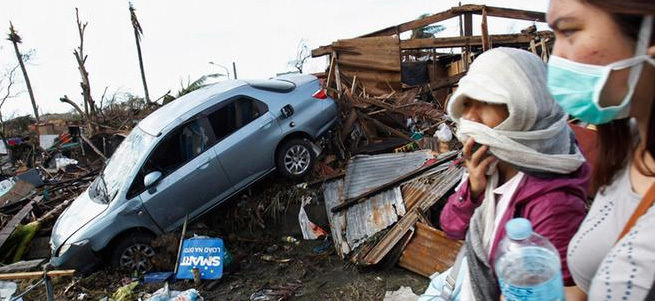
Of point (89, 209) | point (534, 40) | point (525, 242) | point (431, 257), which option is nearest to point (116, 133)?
point (89, 209)

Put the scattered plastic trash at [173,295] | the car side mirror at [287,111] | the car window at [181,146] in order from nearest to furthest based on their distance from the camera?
the scattered plastic trash at [173,295], the car window at [181,146], the car side mirror at [287,111]

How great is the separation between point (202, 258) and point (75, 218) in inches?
82.3

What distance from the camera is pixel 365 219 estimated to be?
5.21 m

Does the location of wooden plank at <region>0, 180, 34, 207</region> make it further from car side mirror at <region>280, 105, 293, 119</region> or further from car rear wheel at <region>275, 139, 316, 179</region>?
car side mirror at <region>280, 105, 293, 119</region>

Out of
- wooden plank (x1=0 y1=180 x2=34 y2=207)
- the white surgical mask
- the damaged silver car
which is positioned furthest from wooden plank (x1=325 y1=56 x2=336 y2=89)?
the white surgical mask

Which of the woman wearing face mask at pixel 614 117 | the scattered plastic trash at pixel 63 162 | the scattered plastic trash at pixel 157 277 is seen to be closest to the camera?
the woman wearing face mask at pixel 614 117

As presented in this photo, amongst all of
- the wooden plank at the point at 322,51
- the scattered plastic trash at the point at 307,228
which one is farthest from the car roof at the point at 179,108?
the wooden plank at the point at 322,51

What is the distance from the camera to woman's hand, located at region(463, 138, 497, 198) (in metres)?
1.50

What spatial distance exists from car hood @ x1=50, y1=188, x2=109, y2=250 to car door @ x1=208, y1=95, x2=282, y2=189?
1.82 m

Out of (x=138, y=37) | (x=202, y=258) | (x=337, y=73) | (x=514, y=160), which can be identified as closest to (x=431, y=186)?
(x=202, y=258)

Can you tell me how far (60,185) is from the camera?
32.5 ft

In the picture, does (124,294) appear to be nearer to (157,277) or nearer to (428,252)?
(157,277)

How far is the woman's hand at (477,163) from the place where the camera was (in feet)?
4.93

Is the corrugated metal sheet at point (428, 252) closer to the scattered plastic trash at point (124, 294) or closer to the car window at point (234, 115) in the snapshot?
the car window at point (234, 115)
